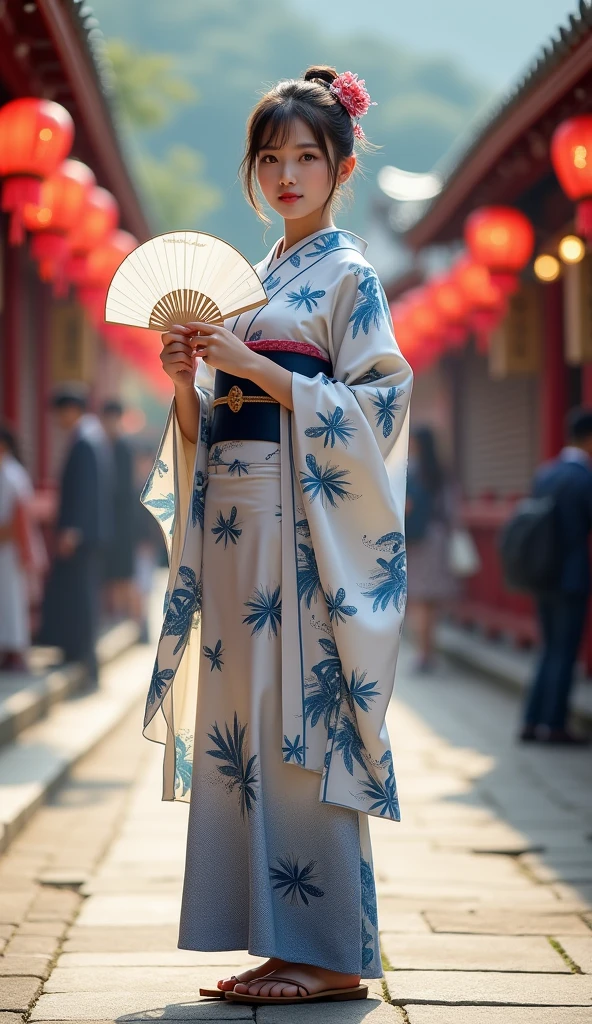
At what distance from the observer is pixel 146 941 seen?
3.69 metres

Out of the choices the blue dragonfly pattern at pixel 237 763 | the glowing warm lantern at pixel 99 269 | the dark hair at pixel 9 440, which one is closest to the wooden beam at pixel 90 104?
the glowing warm lantern at pixel 99 269

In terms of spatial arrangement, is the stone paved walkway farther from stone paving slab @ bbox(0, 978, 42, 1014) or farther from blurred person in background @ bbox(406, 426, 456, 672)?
blurred person in background @ bbox(406, 426, 456, 672)

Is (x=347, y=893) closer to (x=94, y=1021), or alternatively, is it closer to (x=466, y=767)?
(x=94, y=1021)

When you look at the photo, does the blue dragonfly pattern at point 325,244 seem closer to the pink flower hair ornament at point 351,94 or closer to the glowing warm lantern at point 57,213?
the pink flower hair ornament at point 351,94

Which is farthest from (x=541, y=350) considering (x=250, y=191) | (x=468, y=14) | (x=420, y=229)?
(x=468, y=14)

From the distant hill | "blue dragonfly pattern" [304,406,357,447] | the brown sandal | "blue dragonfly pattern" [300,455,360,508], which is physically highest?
the distant hill

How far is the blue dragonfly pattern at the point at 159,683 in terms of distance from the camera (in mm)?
3236

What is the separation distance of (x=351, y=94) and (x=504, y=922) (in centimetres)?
239

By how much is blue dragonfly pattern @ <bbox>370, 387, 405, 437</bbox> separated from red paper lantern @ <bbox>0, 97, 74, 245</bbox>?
12.8 ft

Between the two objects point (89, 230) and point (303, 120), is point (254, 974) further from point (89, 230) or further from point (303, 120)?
point (89, 230)

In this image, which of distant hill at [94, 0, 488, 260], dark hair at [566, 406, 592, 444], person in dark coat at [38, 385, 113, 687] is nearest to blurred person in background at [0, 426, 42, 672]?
person in dark coat at [38, 385, 113, 687]

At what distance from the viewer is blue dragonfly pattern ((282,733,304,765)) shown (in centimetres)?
308

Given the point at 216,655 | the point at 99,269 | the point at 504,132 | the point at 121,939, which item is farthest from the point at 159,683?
the point at 99,269

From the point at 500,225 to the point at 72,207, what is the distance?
3.38 metres
